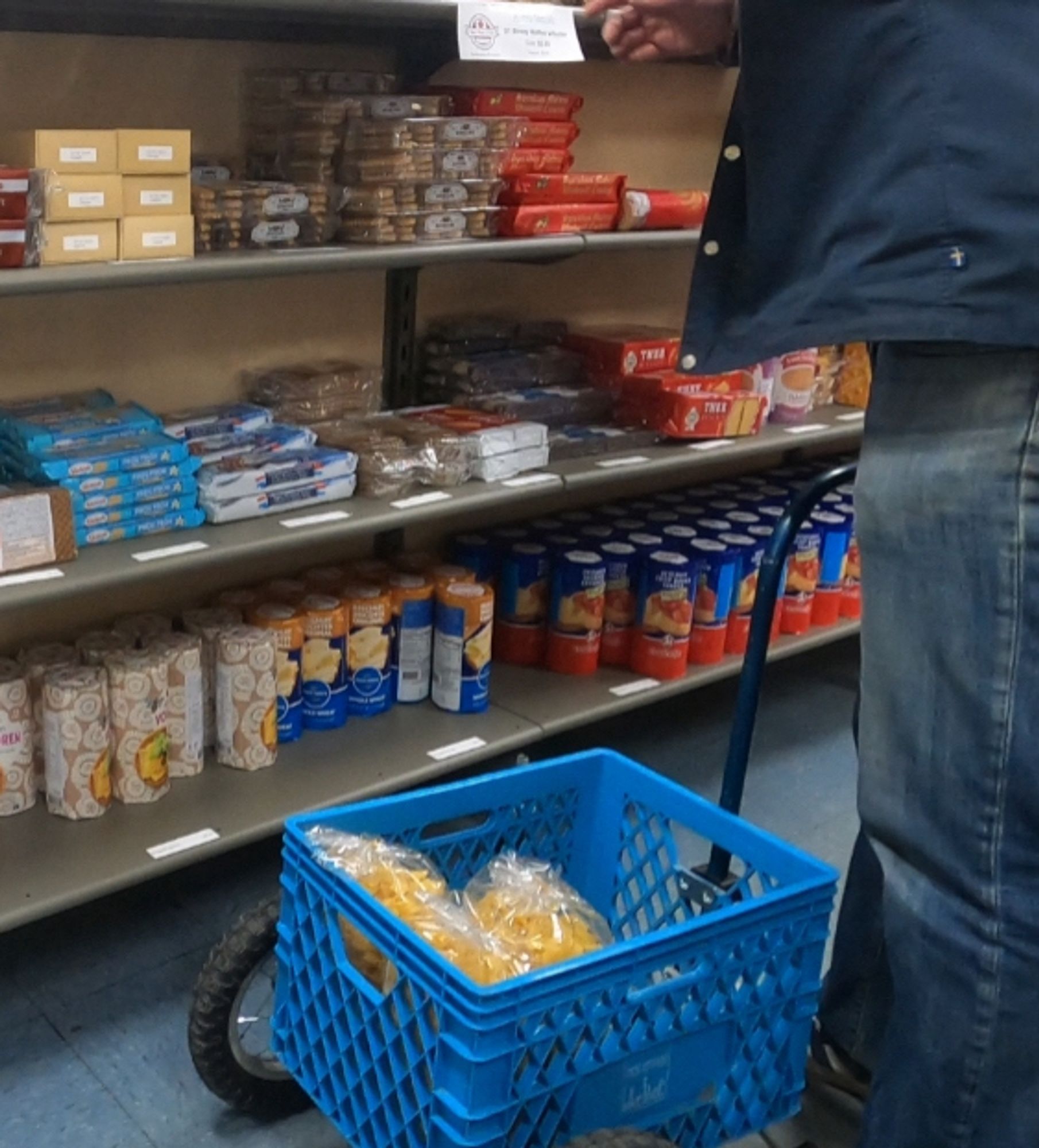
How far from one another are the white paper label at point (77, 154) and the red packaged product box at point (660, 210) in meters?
1.10

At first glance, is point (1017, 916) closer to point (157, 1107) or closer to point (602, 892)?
point (602, 892)

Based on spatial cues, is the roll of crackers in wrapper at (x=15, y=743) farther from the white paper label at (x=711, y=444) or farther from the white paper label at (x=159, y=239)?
the white paper label at (x=711, y=444)

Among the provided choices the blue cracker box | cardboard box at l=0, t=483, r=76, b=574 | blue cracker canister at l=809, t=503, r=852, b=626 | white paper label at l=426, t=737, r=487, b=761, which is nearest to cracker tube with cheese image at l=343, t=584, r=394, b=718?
white paper label at l=426, t=737, r=487, b=761

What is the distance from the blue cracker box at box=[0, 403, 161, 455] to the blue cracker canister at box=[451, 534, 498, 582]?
→ 0.79 m

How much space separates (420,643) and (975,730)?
1586 mm

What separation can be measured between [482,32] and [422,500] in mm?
778

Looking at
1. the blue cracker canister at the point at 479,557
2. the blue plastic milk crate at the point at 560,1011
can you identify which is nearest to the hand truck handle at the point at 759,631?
the blue plastic milk crate at the point at 560,1011

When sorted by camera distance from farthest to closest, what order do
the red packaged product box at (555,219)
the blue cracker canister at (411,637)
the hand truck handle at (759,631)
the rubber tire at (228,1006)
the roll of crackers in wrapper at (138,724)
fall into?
the blue cracker canister at (411,637), the red packaged product box at (555,219), the roll of crackers in wrapper at (138,724), the hand truck handle at (759,631), the rubber tire at (228,1006)

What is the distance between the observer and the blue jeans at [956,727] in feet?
3.70

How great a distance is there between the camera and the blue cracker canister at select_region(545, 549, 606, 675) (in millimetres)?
2783

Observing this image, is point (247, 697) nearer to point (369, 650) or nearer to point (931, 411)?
point (369, 650)

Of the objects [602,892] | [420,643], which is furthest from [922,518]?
[420,643]

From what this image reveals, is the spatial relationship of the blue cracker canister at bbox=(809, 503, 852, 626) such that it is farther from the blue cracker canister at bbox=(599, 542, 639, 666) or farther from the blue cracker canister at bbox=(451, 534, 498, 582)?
the blue cracker canister at bbox=(451, 534, 498, 582)

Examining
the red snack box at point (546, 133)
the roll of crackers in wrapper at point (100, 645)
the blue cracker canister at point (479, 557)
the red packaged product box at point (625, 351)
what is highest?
the red snack box at point (546, 133)
